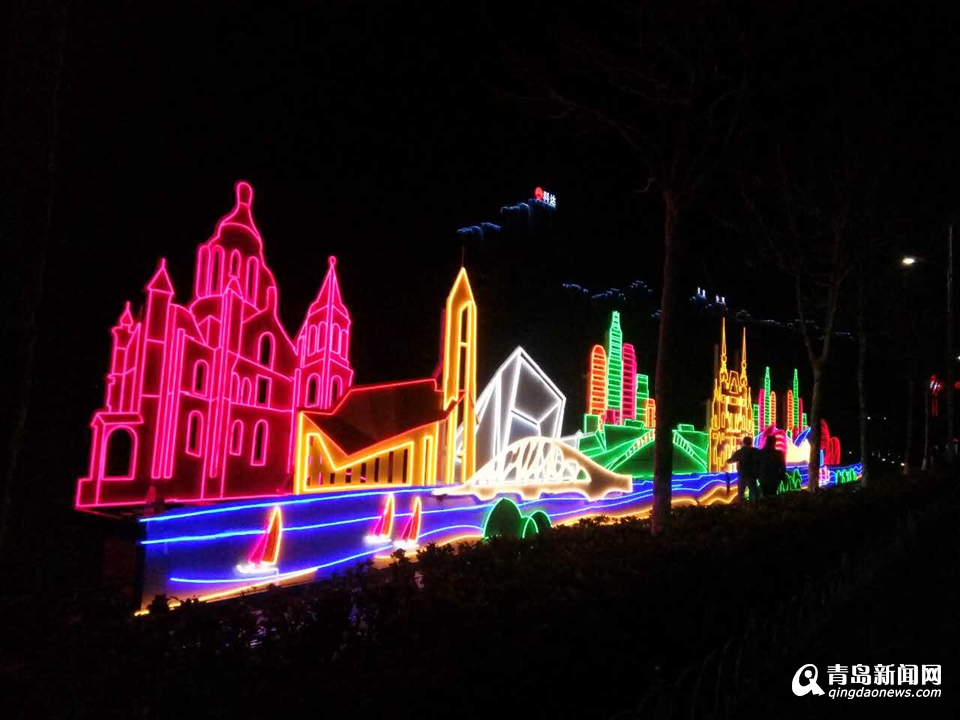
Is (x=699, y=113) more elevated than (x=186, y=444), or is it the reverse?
(x=699, y=113)

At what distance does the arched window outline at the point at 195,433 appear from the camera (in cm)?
743

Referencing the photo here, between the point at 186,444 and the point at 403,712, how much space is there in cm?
546

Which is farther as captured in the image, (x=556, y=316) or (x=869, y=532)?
(x=556, y=316)

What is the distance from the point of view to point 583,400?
13836mm

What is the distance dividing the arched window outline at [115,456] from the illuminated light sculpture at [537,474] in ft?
12.2

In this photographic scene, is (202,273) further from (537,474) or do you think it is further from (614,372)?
(614,372)

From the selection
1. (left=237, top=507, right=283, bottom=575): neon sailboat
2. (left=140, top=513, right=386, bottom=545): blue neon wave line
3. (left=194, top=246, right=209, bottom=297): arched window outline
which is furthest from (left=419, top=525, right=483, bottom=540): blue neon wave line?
(left=194, top=246, right=209, bottom=297): arched window outline

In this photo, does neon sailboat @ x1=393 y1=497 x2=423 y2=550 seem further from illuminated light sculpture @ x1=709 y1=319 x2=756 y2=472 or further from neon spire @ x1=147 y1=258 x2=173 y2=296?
illuminated light sculpture @ x1=709 y1=319 x2=756 y2=472

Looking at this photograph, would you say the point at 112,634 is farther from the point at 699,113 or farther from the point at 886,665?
the point at 699,113

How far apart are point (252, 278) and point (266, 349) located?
0.76m

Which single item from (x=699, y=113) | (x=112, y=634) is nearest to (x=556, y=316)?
(x=699, y=113)

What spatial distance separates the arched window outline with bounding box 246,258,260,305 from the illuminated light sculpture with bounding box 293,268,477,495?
135 centimetres

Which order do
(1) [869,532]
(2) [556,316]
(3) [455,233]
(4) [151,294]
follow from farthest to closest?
(2) [556,316] < (3) [455,233] < (1) [869,532] < (4) [151,294]

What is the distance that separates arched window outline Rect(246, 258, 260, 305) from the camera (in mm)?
7953
